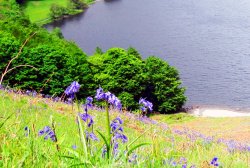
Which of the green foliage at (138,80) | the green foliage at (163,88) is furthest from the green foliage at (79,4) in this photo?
the green foliage at (163,88)

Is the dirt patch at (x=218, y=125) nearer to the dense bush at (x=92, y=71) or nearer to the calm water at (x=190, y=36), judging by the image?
the dense bush at (x=92, y=71)

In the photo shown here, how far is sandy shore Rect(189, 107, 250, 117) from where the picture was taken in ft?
175

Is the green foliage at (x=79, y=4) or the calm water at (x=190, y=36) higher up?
the green foliage at (x=79, y=4)

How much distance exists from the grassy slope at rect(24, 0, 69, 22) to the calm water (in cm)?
1158

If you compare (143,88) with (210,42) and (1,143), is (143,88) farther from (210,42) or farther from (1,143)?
(1,143)

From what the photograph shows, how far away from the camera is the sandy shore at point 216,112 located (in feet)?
175

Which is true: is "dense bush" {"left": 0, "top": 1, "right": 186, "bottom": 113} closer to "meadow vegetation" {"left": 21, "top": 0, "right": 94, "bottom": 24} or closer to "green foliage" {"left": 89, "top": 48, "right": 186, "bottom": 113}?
"green foliage" {"left": 89, "top": 48, "right": 186, "bottom": 113}

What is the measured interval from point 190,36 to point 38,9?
67.3m

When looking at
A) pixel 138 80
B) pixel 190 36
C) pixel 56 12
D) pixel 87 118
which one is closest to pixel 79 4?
pixel 56 12

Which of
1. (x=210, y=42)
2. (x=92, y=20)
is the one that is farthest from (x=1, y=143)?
(x=92, y=20)

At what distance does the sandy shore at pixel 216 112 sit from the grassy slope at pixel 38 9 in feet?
270

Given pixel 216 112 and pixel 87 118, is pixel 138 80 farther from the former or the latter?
pixel 87 118

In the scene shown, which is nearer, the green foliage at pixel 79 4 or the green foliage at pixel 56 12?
the green foliage at pixel 56 12

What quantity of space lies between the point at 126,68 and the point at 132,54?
855cm
